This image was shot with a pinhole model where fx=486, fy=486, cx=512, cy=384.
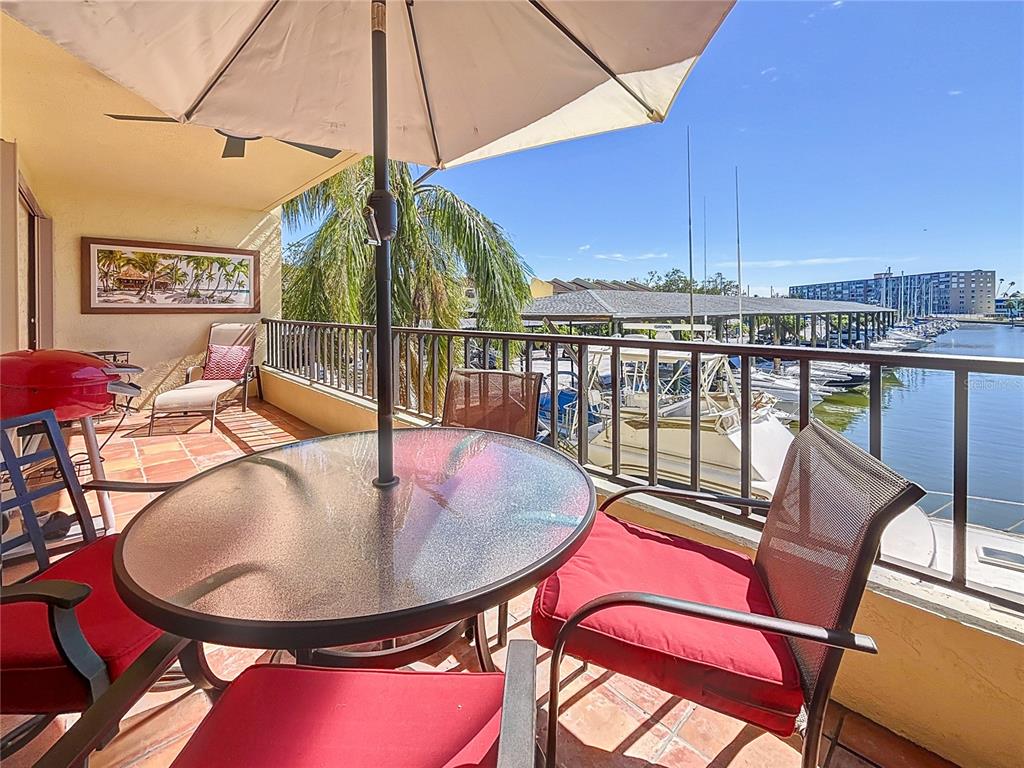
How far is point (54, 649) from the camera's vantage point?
104cm

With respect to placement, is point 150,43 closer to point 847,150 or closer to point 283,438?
point 283,438

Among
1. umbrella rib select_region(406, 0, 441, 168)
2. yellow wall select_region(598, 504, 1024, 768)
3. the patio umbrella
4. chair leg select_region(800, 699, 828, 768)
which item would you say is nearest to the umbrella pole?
the patio umbrella

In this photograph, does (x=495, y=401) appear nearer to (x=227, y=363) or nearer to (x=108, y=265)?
(x=227, y=363)

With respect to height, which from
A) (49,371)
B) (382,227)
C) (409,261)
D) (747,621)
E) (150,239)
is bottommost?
(747,621)

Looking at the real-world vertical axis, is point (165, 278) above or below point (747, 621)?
above

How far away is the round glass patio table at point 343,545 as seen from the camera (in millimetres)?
777

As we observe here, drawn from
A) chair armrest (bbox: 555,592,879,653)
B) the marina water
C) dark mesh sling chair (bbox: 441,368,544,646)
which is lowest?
the marina water

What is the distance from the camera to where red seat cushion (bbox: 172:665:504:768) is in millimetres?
834

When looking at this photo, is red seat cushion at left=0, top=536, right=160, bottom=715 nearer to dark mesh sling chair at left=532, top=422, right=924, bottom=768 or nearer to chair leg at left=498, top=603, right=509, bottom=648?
dark mesh sling chair at left=532, top=422, right=924, bottom=768

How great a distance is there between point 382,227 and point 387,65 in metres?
0.74

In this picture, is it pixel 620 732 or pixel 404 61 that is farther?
pixel 404 61

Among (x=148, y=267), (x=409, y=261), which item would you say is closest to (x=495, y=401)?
(x=148, y=267)

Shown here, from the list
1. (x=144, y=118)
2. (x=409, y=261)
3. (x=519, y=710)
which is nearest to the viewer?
(x=519, y=710)

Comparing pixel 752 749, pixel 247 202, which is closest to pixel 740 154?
pixel 247 202
